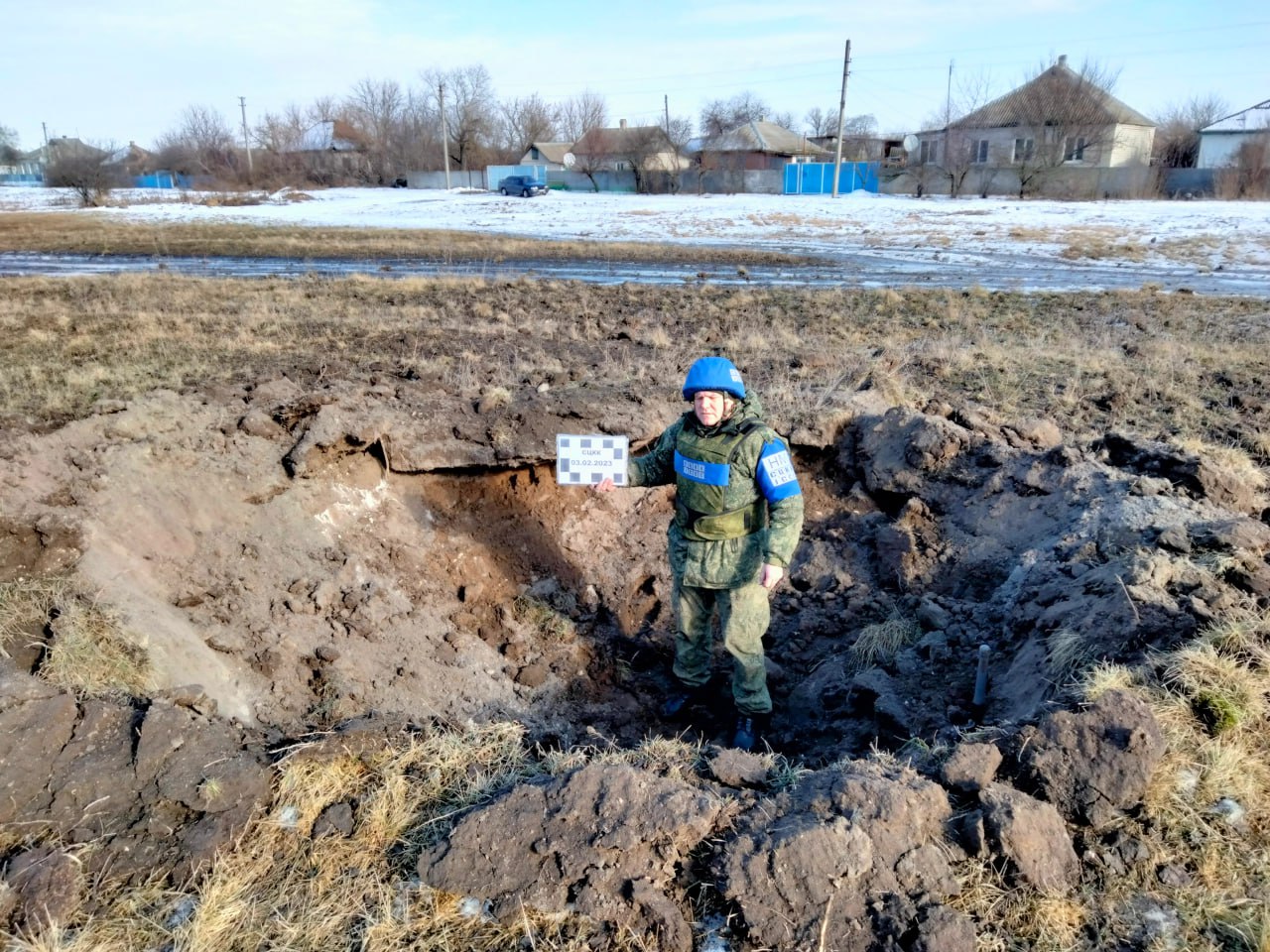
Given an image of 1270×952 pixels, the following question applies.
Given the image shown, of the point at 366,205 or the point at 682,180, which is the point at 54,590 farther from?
the point at 682,180

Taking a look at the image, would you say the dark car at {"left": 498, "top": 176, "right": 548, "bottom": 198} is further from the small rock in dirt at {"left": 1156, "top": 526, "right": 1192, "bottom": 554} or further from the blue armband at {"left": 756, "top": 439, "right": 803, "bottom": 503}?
the small rock in dirt at {"left": 1156, "top": 526, "right": 1192, "bottom": 554}

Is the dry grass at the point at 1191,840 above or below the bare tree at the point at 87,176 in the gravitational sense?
below

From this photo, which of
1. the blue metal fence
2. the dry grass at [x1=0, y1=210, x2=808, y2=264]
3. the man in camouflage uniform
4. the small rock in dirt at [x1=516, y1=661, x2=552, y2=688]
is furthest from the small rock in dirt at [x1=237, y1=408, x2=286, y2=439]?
the blue metal fence

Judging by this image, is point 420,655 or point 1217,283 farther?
point 1217,283

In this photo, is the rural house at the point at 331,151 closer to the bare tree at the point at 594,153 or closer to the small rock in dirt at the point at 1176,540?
the bare tree at the point at 594,153

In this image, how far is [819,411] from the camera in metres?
7.12

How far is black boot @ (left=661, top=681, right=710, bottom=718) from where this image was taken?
15.8 feet

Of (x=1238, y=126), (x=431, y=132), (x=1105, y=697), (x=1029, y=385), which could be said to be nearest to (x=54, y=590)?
(x=1105, y=697)

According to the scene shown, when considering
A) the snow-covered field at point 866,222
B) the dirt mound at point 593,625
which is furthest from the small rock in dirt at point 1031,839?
the snow-covered field at point 866,222

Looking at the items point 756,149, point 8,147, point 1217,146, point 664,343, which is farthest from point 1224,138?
point 8,147

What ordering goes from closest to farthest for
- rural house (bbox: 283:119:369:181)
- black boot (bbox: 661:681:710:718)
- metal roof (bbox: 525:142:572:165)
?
black boot (bbox: 661:681:710:718), rural house (bbox: 283:119:369:181), metal roof (bbox: 525:142:572:165)

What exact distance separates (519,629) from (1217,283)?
57.8 ft

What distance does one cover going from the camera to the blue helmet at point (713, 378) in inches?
155

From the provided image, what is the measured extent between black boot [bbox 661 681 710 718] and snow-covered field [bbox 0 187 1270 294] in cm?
1654
